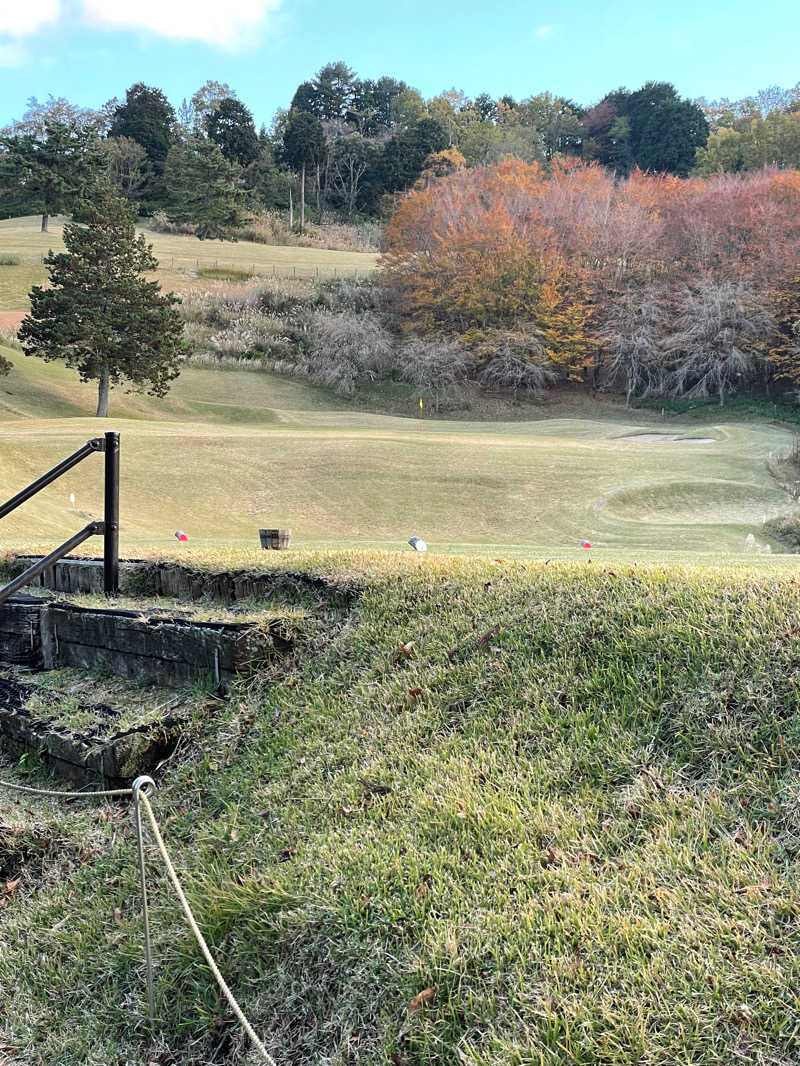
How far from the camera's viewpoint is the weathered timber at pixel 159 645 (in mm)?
4090

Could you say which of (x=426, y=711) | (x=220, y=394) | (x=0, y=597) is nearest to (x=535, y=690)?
(x=426, y=711)

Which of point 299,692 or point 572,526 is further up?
point 299,692

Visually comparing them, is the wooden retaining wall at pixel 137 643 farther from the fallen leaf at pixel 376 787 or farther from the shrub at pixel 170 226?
the shrub at pixel 170 226

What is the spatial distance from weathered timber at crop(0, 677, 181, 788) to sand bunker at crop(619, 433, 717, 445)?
23334mm

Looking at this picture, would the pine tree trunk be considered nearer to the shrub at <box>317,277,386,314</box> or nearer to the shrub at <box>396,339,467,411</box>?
the shrub at <box>396,339,467,411</box>

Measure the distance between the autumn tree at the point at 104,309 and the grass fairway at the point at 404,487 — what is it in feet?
21.9

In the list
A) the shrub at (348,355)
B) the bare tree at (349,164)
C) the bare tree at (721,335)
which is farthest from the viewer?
the bare tree at (349,164)

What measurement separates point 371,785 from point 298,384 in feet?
115

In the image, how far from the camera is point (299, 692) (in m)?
3.87

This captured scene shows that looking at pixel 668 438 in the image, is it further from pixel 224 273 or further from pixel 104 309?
pixel 224 273

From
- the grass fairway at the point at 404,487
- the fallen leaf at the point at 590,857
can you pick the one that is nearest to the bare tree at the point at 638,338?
the grass fairway at the point at 404,487

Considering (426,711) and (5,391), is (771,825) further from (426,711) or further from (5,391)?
(5,391)

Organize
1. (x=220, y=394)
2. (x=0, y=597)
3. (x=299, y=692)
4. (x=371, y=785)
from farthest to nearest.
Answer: (x=220, y=394), (x=0, y=597), (x=299, y=692), (x=371, y=785)

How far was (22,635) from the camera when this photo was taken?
16.6 ft
